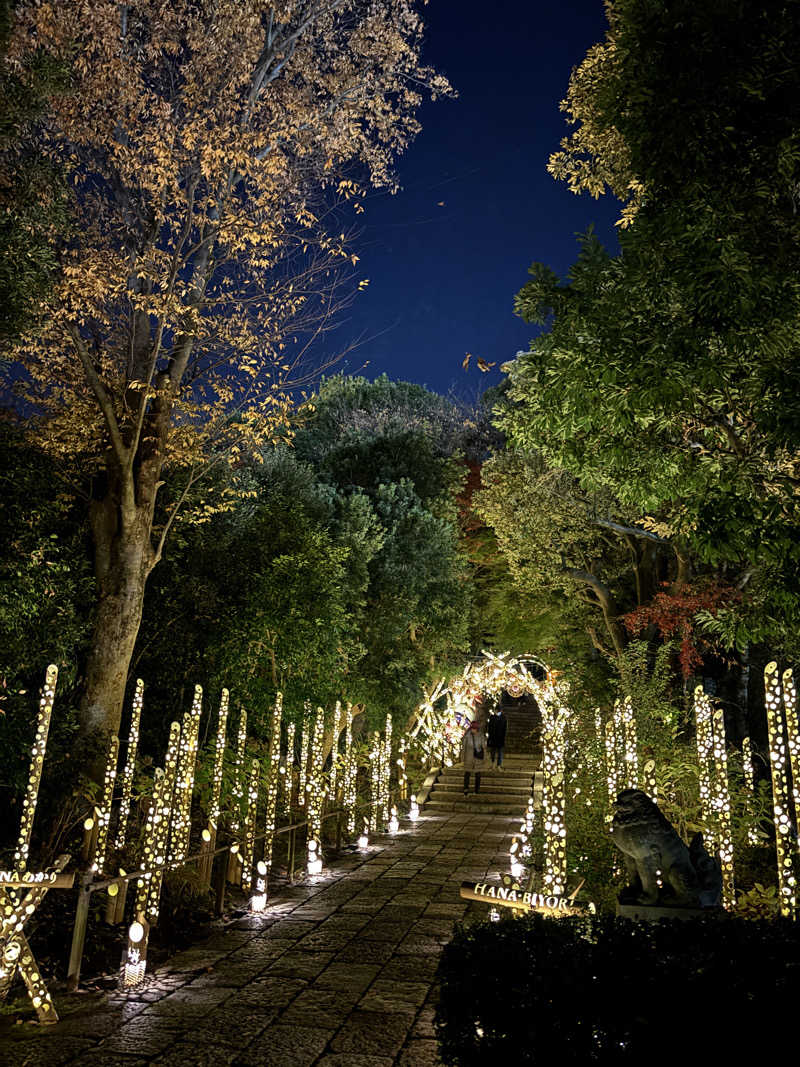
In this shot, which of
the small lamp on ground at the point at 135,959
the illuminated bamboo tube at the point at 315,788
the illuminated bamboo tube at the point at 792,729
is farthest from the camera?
the illuminated bamboo tube at the point at 315,788

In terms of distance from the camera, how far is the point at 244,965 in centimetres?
522

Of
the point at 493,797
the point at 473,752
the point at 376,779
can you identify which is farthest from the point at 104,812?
the point at 493,797

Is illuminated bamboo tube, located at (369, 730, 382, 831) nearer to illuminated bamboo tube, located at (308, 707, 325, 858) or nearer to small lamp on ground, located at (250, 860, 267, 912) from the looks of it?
illuminated bamboo tube, located at (308, 707, 325, 858)

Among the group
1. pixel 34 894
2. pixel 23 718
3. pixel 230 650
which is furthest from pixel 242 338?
pixel 34 894

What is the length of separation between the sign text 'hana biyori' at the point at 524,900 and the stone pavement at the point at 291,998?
0.50 metres

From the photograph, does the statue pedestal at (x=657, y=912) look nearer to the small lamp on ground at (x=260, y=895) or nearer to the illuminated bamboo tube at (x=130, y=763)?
the small lamp on ground at (x=260, y=895)

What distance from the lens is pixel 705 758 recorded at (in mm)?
7035

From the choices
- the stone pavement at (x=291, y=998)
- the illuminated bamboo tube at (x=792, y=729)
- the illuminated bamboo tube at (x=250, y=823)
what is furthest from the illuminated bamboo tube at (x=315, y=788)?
the illuminated bamboo tube at (x=792, y=729)

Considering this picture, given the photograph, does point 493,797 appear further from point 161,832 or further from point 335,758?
point 161,832

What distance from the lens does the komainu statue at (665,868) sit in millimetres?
4469

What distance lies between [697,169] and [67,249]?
6.95m

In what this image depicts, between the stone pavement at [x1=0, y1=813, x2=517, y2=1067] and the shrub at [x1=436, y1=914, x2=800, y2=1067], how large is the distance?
90 cm

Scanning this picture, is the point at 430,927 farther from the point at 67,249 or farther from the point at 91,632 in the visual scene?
the point at 67,249

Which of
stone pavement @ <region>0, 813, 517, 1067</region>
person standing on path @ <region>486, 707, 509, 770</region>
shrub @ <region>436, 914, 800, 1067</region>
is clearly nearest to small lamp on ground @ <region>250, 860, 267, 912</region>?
stone pavement @ <region>0, 813, 517, 1067</region>
